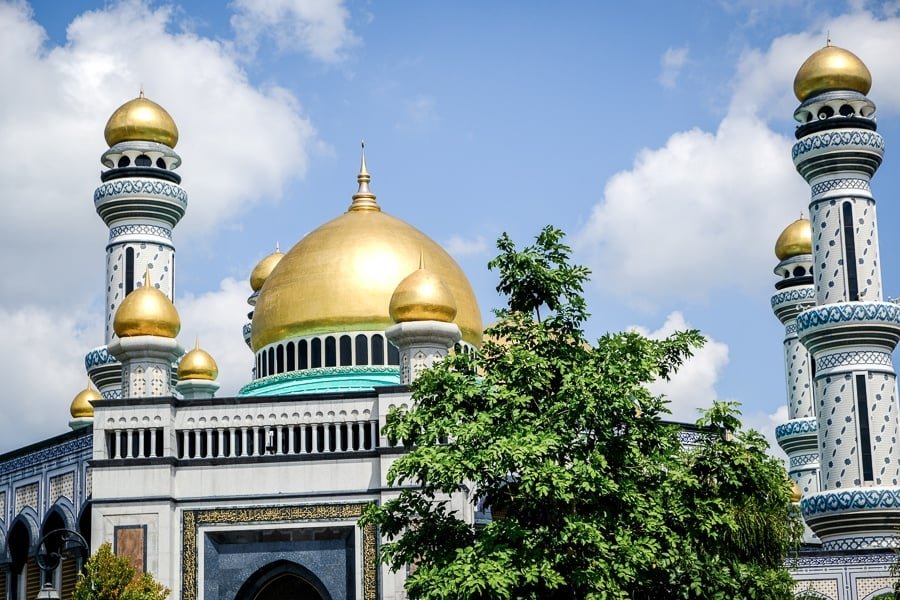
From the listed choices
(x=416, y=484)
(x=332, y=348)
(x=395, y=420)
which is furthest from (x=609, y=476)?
(x=332, y=348)

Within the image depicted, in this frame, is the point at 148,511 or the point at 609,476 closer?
the point at 609,476

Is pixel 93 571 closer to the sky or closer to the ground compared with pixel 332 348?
closer to the ground

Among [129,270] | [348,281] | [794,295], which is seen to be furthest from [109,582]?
[794,295]

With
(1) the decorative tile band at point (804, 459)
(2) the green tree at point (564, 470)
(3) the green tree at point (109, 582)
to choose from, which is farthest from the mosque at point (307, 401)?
(2) the green tree at point (564, 470)

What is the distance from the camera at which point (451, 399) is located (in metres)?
20.7

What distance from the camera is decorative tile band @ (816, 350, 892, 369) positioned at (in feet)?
119

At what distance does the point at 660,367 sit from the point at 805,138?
17.9 meters

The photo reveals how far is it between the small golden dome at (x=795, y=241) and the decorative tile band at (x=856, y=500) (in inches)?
478

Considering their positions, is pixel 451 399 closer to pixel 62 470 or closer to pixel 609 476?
pixel 609 476

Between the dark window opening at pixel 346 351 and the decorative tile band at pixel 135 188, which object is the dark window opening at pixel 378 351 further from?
the decorative tile band at pixel 135 188

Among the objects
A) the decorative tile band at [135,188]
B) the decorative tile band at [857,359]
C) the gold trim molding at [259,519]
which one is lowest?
the gold trim molding at [259,519]

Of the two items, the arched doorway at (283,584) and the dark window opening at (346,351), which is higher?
the dark window opening at (346,351)

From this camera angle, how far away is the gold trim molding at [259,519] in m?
27.4

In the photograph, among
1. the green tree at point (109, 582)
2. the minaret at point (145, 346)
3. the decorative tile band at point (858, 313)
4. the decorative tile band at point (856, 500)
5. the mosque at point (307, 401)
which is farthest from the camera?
the decorative tile band at point (858, 313)
